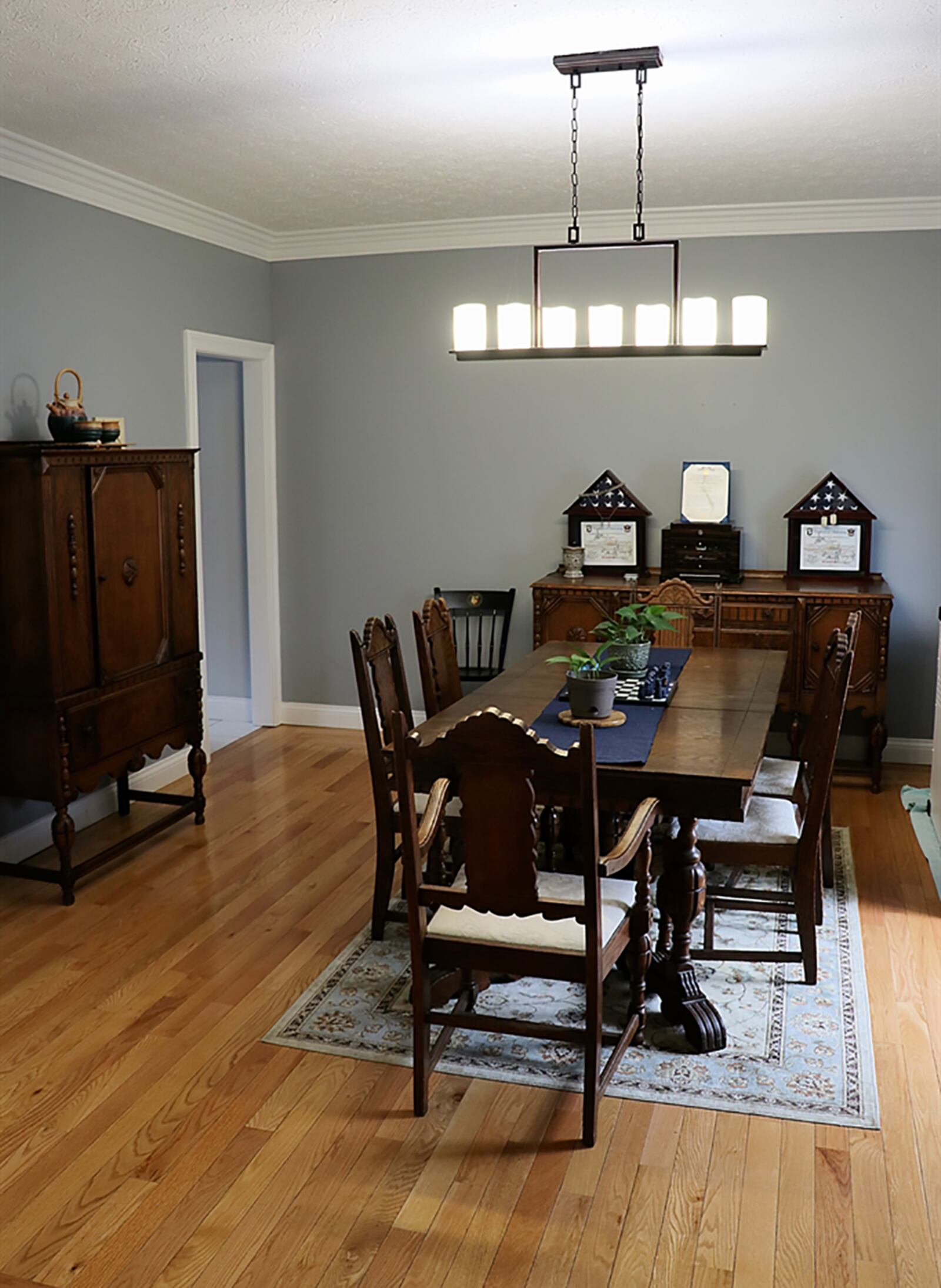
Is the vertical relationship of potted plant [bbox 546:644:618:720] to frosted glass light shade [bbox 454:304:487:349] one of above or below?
below

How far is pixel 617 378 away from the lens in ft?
19.5

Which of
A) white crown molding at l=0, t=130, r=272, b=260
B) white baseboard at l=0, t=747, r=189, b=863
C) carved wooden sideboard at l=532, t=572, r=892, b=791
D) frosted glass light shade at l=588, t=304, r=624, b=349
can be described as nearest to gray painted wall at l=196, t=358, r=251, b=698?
white crown molding at l=0, t=130, r=272, b=260

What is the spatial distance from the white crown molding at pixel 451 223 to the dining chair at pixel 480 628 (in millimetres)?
1789

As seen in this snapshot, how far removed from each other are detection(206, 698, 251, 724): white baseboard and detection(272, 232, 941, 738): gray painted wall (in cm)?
29

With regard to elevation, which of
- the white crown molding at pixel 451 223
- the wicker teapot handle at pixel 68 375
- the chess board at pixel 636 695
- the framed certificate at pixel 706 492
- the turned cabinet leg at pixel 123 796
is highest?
the white crown molding at pixel 451 223

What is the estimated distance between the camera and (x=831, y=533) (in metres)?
5.66

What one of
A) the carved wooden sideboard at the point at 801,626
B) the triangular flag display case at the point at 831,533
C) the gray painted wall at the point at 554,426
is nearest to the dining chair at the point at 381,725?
the carved wooden sideboard at the point at 801,626

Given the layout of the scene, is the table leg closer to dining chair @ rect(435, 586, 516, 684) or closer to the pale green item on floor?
the pale green item on floor

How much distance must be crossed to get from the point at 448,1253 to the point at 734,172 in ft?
14.0

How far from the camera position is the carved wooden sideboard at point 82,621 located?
403 centimetres

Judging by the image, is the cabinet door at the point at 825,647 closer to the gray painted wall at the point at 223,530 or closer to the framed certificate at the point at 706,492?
the framed certificate at the point at 706,492

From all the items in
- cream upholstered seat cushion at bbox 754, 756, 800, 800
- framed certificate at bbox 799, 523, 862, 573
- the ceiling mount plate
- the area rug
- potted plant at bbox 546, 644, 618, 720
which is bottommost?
the area rug

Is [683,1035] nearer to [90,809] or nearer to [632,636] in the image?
[632,636]

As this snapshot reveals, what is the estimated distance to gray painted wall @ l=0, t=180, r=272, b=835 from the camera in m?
4.43
